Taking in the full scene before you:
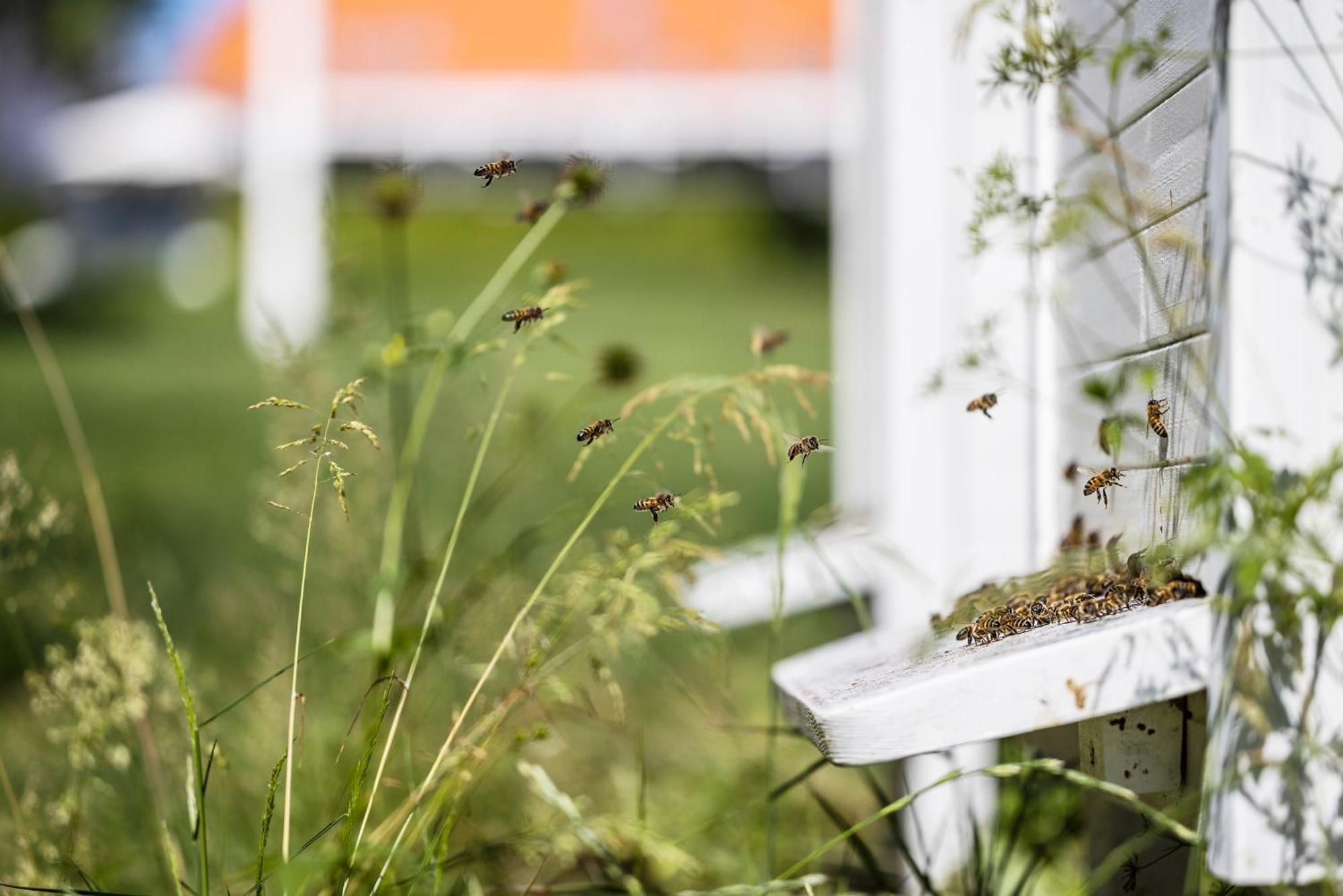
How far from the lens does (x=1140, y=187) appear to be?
1.15m

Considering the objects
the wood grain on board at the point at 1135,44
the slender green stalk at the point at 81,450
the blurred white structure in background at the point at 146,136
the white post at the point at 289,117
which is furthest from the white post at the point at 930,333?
the blurred white structure in background at the point at 146,136

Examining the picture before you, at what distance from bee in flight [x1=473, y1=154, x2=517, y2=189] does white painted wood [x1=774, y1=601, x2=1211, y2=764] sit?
54 cm

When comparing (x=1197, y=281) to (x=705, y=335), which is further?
(x=705, y=335)

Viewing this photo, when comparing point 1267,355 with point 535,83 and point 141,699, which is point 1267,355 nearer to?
point 141,699

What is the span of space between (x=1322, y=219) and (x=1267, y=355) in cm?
10

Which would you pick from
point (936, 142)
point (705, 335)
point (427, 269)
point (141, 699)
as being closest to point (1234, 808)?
point (141, 699)

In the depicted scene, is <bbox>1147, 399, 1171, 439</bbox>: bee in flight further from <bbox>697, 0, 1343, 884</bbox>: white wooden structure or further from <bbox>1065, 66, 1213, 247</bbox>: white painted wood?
<bbox>1065, 66, 1213, 247</bbox>: white painted wood

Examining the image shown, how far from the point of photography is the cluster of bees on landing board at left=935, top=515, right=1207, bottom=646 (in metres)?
1.01

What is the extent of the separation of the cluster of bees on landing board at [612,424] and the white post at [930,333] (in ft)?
1.88

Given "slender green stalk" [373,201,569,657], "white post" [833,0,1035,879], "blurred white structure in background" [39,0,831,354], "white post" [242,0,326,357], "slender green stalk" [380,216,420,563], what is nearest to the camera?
"slender green stalk" [373,201,569,657]

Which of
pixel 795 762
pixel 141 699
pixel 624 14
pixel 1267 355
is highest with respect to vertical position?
pixel 624 14

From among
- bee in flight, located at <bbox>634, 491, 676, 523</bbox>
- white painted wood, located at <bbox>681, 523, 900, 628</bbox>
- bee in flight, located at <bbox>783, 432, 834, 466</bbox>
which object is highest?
bee in flight, located at <bbox>783, 432, 834, 466</bbox>

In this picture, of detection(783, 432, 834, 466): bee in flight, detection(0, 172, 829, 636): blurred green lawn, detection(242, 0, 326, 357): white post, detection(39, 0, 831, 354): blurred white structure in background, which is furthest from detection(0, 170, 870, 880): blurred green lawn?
detection(39, 0, 831, 354): blurred white structure in background

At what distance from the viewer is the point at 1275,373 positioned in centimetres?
90
